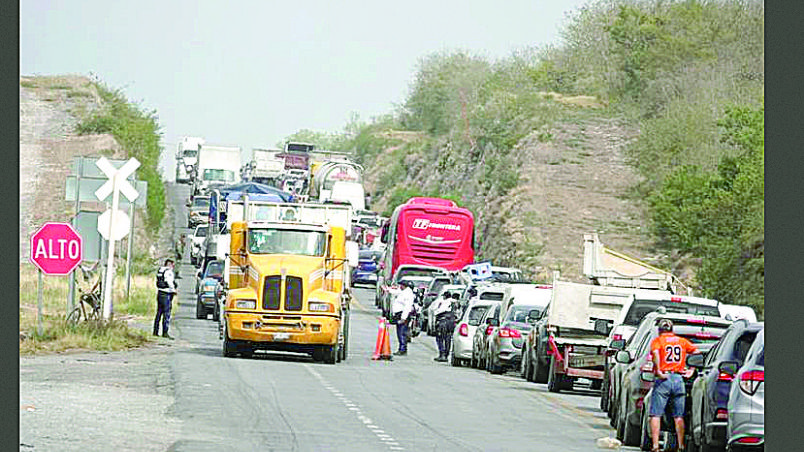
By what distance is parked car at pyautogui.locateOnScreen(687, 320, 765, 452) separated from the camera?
56.2 ft

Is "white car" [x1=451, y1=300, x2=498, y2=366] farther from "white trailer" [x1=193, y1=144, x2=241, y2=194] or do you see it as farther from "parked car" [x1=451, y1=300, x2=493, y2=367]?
"white trailer" [x1=193, y1=144, x2=241, y2=194]

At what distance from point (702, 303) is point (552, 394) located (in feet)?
14.5

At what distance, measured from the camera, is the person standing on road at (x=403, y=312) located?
37.0 m

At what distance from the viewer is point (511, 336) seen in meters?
33.6

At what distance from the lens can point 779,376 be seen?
43.3 ft

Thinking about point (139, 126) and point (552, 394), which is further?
point (139, 126)

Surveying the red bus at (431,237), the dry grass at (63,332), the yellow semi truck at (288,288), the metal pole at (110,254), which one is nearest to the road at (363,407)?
the yellow semi truck at (288,288)

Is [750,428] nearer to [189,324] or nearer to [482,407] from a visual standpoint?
[482,407]

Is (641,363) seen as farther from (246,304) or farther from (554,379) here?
(246,304)

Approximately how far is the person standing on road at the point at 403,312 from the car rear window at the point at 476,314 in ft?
4.58

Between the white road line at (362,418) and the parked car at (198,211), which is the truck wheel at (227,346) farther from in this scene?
the parked car at (198,211)

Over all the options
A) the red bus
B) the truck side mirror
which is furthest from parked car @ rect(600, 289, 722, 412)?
the red bus

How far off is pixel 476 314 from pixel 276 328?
25.2 feet

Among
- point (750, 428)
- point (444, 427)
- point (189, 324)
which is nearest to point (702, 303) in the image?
point (444, 427)
